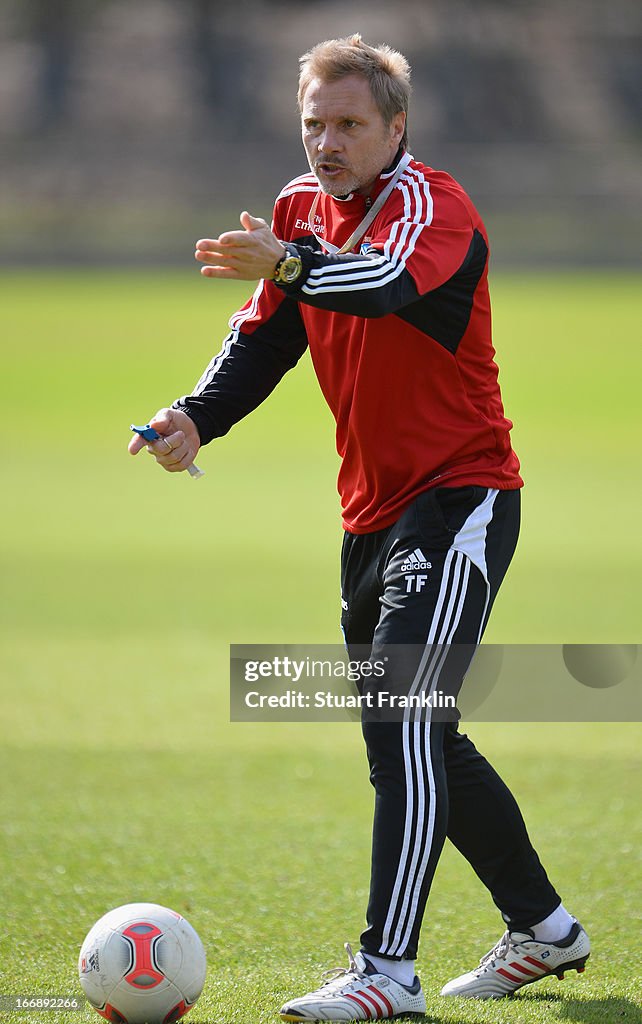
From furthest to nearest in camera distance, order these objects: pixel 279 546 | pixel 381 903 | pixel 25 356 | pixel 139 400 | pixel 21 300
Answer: pixel 21 300, pixel 25 356, pixel 139 400, pixel 279 546, pixel 381 903

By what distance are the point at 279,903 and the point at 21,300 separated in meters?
28.9

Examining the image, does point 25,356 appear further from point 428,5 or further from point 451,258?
point 428,5

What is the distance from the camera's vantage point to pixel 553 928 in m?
3.92

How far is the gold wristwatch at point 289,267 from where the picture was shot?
3408mm

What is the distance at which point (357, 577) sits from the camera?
396 centimetres

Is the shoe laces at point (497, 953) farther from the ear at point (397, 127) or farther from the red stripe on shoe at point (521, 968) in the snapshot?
the ear at point (397, 127)

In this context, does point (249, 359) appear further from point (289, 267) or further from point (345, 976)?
point (345, 976)

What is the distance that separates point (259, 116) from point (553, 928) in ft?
145

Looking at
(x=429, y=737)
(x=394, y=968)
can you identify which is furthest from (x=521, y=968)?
(x=429, y=737)

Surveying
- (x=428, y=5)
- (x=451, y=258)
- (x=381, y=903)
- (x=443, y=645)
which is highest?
(x=428, y=5)

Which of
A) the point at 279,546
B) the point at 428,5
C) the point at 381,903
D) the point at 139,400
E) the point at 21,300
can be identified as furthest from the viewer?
the point at 428,5

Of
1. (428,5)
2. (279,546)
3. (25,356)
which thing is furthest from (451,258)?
(428,5)

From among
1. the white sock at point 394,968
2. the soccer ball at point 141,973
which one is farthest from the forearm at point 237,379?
the white sock at point 394,968

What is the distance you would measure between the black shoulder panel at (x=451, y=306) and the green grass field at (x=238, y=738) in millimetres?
Result: 1714
